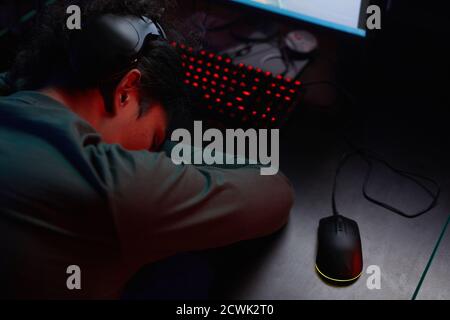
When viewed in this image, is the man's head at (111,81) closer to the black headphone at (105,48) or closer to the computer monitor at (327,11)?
the black headphone at (105,48)

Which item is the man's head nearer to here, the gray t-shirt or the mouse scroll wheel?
the gray t-shirt

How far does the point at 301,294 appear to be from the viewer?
725 millimetres

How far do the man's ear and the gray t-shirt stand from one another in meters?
0.09

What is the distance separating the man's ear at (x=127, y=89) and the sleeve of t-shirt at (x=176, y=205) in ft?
0.39

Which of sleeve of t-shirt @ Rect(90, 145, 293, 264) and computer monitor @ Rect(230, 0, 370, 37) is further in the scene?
computer monitor @ Rect(230, 0, 370, 37)

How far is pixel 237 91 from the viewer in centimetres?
99

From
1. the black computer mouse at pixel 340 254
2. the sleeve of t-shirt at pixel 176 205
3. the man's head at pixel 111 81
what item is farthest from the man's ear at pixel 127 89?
the black computer mouse at pixel 340 254

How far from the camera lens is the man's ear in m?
0.74

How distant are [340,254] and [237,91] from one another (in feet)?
1.32

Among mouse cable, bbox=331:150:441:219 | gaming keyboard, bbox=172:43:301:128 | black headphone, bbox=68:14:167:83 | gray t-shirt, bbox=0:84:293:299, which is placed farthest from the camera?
gaming keyboard, bbox=172:43:301:128

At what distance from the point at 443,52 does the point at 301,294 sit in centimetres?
61

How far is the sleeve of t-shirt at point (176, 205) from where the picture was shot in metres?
0.61

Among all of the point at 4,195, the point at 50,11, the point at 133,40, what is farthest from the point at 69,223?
the point at 50,11

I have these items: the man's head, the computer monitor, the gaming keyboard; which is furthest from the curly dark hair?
the computer monitor
